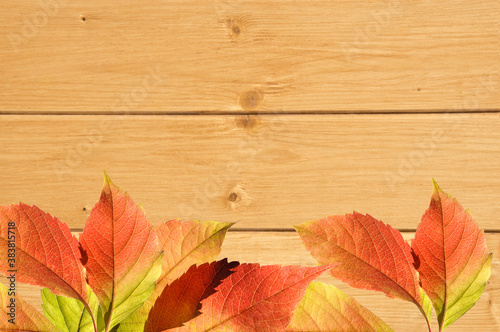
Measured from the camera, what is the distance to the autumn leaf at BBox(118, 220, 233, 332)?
16cm

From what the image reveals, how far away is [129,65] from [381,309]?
2.05ft

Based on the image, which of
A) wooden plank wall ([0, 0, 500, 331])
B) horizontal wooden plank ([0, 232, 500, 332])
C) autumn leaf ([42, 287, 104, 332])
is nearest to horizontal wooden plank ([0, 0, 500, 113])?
wooden plank wall ([0, 0, 500, 331])

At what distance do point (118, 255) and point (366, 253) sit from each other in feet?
0.28

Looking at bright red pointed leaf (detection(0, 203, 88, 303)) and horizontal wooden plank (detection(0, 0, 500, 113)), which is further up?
horizontal wooden plank (detection(0, 0, 500, 113))

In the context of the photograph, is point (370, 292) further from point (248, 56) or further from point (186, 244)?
point (186, 244)

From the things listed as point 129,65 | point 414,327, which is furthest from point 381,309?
point 129,65

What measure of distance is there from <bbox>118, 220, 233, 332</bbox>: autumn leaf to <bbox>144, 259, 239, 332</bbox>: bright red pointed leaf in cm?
1

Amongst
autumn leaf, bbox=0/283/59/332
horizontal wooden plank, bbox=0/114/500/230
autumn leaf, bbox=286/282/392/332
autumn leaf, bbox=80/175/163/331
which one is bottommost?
autumn leaf, bbox=286/282/392/332

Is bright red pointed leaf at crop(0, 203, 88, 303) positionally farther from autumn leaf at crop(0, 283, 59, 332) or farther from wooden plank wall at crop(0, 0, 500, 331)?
wooden plank wall at crop(0, 0, 500, 331)

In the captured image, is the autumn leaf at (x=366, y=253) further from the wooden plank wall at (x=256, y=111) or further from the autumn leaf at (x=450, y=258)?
the wooden plank wall at (x=256, y=111)

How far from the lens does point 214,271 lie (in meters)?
0.15

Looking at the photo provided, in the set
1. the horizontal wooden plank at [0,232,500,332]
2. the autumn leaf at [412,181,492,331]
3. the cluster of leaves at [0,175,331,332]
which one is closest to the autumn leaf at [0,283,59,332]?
the cluster of leaves at [0,175,331,332]

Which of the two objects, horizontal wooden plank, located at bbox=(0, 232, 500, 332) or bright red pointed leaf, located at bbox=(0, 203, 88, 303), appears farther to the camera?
horizontal wooden plank, located at bbox=(0, 232, 500, 332)

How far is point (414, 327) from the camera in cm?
73
